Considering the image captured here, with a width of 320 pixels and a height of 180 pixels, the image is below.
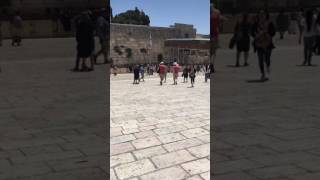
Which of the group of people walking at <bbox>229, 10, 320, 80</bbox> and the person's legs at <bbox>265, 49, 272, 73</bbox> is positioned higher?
the group of people walking at <bbox>229, 10, 320, 80</bbox>

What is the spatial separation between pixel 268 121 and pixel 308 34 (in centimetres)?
50

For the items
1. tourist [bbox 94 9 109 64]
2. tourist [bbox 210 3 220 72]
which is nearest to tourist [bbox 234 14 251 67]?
tourist [bbox 210 3 220 72]

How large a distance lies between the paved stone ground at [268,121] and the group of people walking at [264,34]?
0.04m

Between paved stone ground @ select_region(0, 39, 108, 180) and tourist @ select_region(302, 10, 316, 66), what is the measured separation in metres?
1.03

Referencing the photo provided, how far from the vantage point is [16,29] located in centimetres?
258

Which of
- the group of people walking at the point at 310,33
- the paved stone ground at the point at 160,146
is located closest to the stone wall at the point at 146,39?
the paved stone ground at the point at 160,146

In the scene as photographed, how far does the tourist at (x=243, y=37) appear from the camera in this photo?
2506 millimetres

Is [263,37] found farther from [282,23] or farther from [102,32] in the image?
[102,32]

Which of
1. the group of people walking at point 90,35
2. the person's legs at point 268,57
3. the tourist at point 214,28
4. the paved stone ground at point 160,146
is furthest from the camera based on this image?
the paved stone ground at point 160,146

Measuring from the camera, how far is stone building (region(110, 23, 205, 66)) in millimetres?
35188

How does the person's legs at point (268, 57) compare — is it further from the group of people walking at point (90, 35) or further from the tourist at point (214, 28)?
the group of people walking at point (90, 35)

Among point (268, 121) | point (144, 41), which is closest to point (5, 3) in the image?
point (268, 121)

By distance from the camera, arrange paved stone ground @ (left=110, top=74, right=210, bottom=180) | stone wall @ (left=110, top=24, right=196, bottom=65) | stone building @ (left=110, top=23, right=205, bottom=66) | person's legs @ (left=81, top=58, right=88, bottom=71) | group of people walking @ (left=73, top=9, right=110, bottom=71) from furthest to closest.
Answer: stone wall @ (left=110, top=24, right=196, bottom=65) < stone building @ (left=110, top=23, right=205, bottom=66) < paved stone ground @ (left=110, top=74, right=210, bottom=180) < person's legs @ (left=81, top=58, right=88, bottom=71) < group of people walking @ (left=73, top=9, right=110, bottom=71)

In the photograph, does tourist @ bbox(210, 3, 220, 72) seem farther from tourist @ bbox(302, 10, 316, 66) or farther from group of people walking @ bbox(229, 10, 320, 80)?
tourist @ bbox(302, 10, 316, 66)
